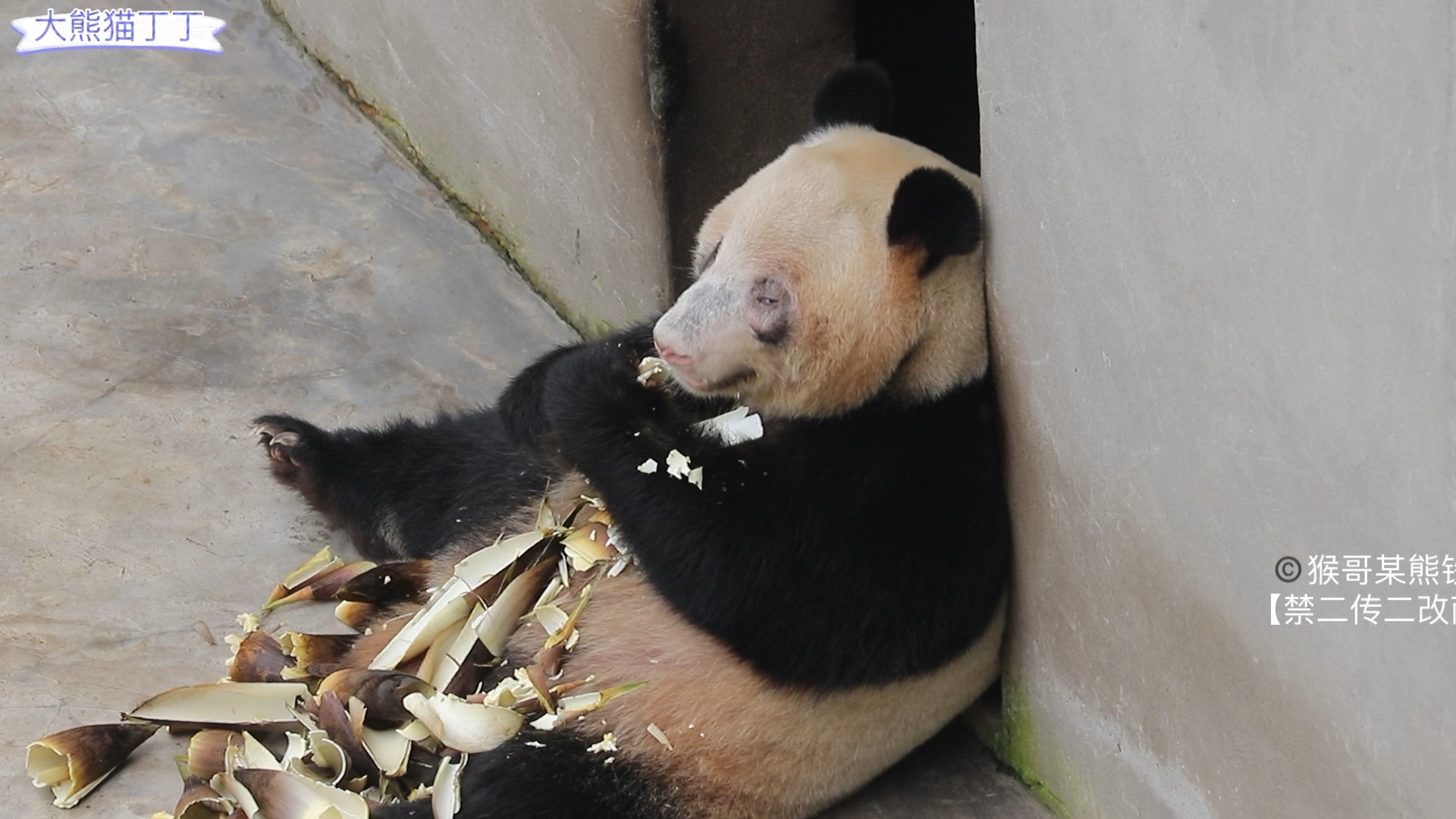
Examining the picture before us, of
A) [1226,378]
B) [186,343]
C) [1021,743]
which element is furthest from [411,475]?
[1226,378]

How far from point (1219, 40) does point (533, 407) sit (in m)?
2.25

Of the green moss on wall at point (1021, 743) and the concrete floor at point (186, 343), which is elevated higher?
the concrete floor at point (186, 343)

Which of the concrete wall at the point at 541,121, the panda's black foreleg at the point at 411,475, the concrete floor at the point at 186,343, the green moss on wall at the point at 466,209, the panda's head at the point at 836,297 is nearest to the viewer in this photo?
the panda's head at the point at 836,297

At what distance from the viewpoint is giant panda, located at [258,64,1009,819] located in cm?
348

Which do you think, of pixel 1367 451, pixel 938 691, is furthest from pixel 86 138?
pixel 1367 451

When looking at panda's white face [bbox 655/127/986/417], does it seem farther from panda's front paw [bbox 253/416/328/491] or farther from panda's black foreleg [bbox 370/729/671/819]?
panda's front paw [bbox 253/416/328/491]

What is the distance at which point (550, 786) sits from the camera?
11.6ft

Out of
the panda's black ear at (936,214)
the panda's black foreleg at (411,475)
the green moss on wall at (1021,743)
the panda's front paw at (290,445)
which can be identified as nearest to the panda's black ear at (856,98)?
the panda's black ear at (936,214)

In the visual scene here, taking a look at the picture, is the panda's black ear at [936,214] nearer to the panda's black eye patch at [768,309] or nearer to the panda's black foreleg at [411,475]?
the panda's black eye patch at [768,309]

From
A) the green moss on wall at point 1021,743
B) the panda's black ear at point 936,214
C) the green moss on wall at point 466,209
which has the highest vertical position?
the panda's black ear at point 936,214

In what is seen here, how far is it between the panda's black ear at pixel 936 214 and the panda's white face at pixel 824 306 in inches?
2.0

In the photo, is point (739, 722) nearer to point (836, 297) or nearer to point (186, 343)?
point (836, 297)

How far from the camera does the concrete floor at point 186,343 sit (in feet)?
13.8

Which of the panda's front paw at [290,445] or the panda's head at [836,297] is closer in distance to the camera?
the panda's head at [836,297]
